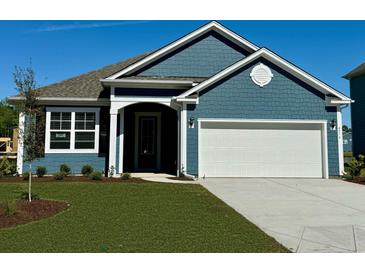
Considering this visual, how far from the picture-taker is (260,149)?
13.7 metres

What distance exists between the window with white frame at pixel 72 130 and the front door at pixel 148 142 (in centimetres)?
228

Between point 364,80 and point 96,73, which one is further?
point 364,80

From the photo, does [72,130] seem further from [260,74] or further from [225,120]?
[260,74]

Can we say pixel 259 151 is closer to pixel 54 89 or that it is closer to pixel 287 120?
pixel 287 120

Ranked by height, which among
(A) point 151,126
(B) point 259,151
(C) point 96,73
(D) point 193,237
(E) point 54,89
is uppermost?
(C) point 96,73

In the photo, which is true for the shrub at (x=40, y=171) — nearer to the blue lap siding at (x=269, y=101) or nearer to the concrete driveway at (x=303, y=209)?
the concrete driveway at (x=303, y=209)

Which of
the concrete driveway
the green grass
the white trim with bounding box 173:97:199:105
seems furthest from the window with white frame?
the concrete driveway

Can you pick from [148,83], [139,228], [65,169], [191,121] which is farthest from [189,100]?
[139,228]

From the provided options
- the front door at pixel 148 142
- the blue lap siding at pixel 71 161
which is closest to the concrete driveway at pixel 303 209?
the front door at pixel 148 142

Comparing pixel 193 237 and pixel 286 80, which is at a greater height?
pixel 286 80

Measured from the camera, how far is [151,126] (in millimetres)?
15898

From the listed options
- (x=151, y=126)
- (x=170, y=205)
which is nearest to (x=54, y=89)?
(x=151, y=126)

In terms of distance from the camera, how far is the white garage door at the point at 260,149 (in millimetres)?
13438

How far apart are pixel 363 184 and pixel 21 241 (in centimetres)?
1206
